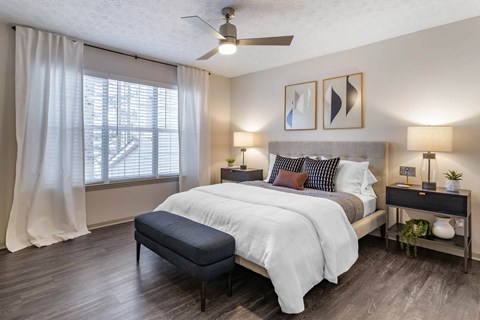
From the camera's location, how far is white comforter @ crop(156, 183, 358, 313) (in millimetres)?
1896

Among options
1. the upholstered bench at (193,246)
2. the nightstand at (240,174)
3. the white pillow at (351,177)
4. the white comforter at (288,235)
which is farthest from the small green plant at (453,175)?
the nightstand at (240,174)

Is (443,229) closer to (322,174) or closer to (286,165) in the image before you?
(322,174)

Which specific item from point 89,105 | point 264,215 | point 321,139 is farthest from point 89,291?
point 321,139

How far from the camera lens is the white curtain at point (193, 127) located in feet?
15.3

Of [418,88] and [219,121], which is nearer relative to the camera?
[418,88]

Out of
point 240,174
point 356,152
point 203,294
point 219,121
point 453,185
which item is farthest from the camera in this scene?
point 219,121

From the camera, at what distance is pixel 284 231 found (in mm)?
2008

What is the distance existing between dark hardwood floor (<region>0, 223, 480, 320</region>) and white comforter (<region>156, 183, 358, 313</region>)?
0.22 metres

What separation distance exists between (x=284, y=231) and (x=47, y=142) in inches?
124

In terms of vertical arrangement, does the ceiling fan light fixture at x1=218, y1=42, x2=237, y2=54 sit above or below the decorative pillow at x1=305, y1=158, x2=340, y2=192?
above

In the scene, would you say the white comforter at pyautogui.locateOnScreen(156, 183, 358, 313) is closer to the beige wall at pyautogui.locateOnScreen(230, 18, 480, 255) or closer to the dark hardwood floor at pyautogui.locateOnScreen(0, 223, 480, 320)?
the dark hardwood floor at pyautogui.locateOnScreen(0, 223, 480, 320)

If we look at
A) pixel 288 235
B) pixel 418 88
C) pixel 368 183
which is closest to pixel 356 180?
pixel 368 183

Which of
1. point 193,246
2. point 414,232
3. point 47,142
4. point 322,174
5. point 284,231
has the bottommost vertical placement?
point 414,232

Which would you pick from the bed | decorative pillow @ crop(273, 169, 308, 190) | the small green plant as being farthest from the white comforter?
the small green plant
